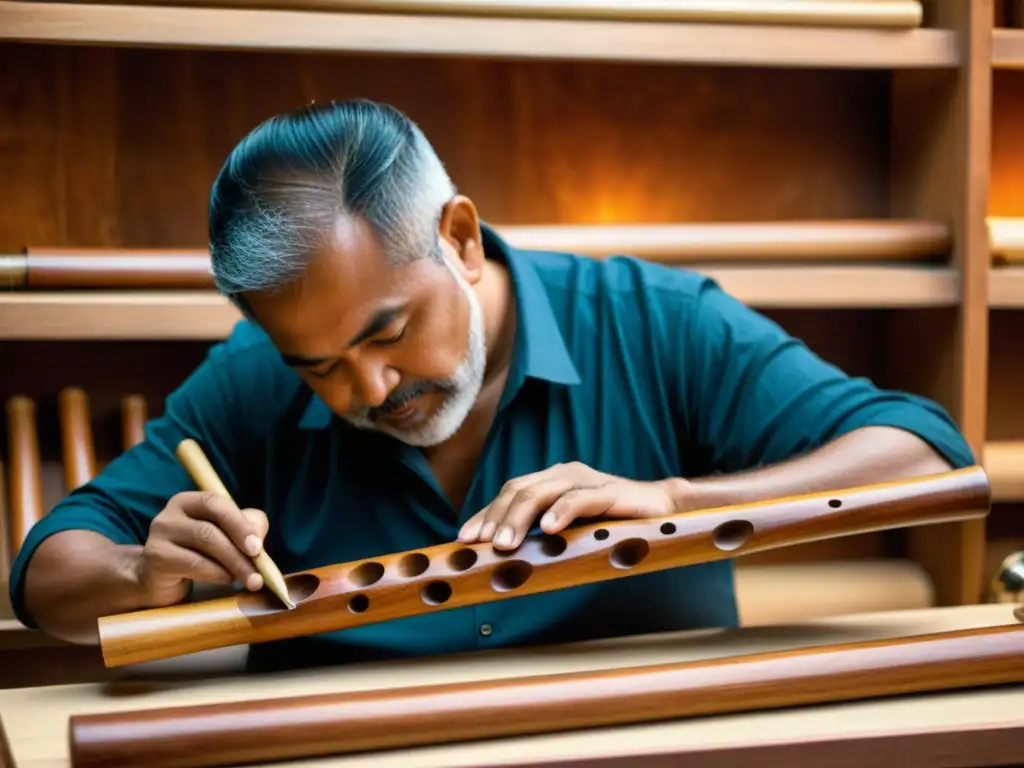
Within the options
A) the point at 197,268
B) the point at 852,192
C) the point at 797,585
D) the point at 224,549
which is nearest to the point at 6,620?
the point at 197,268

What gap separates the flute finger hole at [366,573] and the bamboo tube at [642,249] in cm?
85

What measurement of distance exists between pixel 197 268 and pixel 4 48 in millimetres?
539

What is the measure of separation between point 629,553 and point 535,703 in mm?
246

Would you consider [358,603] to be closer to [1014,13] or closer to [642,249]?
[642,249]

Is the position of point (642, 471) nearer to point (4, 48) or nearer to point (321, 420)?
point (321, 420)

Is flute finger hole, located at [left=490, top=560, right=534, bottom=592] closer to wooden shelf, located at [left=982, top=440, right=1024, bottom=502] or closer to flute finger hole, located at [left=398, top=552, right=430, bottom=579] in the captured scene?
flute finger hole, located at [left=398, top=552, right=430, bottom=579]

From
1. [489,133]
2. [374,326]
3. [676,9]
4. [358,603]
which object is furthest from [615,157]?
[358,603]

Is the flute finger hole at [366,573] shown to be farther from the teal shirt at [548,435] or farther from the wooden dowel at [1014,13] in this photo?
the wooden dowel at [1014,13]

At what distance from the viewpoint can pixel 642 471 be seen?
5.24ft

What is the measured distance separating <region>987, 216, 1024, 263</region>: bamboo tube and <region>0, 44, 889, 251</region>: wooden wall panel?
294 millimetres

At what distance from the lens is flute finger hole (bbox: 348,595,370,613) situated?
1.19 m

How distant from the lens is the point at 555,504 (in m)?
1.20

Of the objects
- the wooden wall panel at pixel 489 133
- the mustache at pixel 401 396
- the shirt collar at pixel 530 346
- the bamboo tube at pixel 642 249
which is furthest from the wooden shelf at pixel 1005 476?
the mustache at pixel 401 396

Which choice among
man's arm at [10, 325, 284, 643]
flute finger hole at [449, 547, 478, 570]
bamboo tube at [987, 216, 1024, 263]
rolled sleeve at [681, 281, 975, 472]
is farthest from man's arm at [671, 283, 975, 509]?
bamboo tube at [987, 216, 1024, 263]
